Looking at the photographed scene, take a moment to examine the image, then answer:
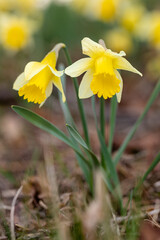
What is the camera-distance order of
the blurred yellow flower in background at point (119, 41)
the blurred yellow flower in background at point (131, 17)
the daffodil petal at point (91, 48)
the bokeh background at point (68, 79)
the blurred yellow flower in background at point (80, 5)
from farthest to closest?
the blurred yellow flower in background at point (80, 5) < the blurred yellow flower in background at point (119, 41) < the blurred yellow flower in background at point (131, 17) < the bokeh background at point (68, 79) < the daffodil petal at point (91, 48)

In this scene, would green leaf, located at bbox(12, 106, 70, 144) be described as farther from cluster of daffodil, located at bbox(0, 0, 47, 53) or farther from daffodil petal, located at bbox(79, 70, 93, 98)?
cluster of daffodil, located at bbox(0, 0, 47, 53)

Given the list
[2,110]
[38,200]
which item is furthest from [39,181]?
[2,110]

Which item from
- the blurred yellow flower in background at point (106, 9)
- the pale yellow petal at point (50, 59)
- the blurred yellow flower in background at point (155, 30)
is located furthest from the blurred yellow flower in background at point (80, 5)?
the pale yellow petal at point (50, 59)

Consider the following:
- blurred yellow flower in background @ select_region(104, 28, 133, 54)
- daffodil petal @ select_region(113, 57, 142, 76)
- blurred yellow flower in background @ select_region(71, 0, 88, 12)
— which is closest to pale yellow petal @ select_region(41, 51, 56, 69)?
daffodil petal @ select_region(113, 57, 142, 76)

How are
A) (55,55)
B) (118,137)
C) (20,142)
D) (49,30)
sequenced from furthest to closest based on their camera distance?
(49,30), (20,142), (118,137), (55,55)

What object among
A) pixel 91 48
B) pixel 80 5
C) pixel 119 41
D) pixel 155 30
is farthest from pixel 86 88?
pixel 80 5

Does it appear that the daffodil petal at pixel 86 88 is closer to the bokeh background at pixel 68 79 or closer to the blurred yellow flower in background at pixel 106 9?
the bokeh background at pixel 68 79

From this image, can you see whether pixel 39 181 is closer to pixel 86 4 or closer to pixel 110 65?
pixel 110 65
